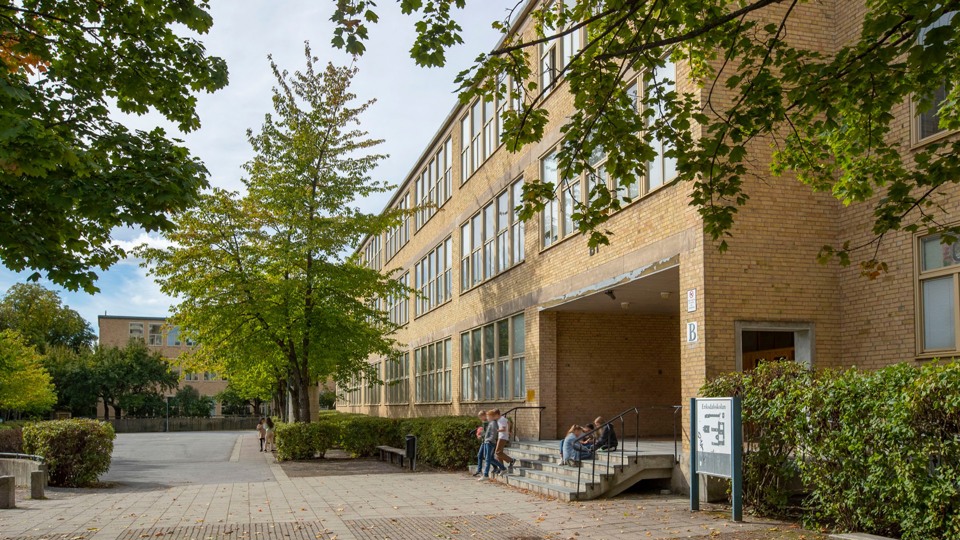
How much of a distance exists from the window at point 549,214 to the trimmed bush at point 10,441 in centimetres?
1443

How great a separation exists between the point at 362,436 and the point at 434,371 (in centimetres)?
741

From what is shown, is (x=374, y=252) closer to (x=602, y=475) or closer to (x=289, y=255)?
(x=289, y=255)

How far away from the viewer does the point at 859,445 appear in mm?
9828

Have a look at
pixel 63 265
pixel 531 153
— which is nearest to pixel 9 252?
pixel 63 265

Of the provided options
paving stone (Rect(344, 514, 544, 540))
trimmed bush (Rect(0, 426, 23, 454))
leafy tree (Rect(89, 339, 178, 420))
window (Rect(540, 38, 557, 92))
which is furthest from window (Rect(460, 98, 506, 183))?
leafy tree (Rect(89, 339, 178, 420))

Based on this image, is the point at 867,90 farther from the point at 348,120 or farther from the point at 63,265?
the point at 348,120

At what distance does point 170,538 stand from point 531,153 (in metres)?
13.5

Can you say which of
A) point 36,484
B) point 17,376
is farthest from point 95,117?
point 17,376

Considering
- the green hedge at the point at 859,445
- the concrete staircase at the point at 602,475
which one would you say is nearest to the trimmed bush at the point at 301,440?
the concrete staircase at the point at 602,475

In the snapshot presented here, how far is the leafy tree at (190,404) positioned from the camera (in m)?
83.7

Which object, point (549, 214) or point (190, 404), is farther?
point (190, 404)

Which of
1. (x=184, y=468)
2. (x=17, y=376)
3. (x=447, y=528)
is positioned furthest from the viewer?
(x=17, y=376)

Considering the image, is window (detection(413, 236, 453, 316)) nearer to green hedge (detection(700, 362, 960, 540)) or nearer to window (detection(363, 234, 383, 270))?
window (detection(363, 234, 383, 270))

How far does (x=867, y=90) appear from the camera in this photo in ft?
31.2
